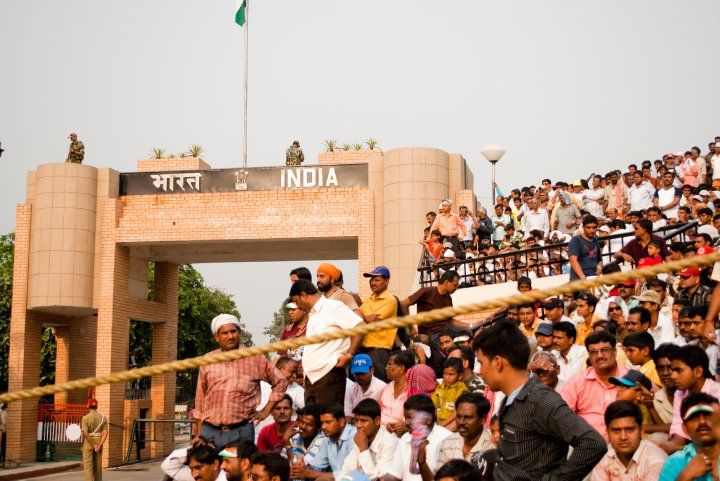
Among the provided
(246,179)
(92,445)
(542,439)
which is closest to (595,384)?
(542,439)

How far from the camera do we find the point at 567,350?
8562mm

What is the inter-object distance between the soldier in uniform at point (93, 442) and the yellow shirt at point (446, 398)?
9.85 m

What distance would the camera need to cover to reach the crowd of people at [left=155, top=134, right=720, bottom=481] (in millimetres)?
4152

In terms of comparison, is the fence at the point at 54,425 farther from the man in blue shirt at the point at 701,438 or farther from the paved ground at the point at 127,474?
the man in blue shirt at the point at 701,438

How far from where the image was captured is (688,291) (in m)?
9.95

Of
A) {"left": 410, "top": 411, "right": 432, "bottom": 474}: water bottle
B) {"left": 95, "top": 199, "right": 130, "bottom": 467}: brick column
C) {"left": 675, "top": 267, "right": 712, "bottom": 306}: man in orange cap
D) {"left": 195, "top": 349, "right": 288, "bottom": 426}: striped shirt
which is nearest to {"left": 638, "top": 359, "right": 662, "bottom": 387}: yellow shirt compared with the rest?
{"left": 410, "top": 411, "right": 432, "bottom": 474}: water bottle

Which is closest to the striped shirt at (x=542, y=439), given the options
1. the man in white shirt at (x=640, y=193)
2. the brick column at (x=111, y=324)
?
the man in white shirt at (x=640, y=193)

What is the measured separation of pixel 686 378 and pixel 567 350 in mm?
2708

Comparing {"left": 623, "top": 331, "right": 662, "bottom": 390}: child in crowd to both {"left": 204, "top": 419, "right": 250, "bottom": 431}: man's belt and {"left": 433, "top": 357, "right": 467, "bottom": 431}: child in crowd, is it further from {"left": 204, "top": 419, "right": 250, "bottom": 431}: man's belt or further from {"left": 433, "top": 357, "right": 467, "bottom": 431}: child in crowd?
{"left": 204, "top": 419, "right": 250, "bottom": 431}: man's belt

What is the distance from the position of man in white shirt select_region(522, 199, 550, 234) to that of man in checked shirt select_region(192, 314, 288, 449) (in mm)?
11677

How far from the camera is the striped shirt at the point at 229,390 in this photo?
296 inches

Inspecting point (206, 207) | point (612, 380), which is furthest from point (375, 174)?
point (612, 380)

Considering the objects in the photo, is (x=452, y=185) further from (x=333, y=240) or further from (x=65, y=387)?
(x=65, y=387)

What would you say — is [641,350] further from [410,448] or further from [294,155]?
[294,155]
